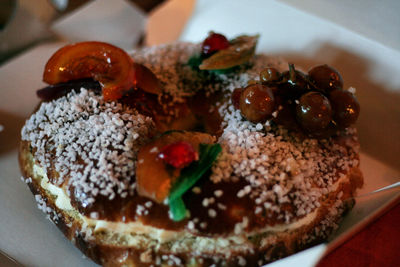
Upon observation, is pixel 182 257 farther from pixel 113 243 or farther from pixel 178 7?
pixel 178 7

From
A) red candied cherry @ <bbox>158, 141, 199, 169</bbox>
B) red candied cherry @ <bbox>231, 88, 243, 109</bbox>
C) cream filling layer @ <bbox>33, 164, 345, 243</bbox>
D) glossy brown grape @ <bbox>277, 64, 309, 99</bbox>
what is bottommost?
cream filling layer @ <bbox>33, 164, 345, 243</bbox>

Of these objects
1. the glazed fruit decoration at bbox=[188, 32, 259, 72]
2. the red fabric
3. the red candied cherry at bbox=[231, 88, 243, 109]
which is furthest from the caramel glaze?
the glazed fruit decoration at bbox=[188, 32, 259, 72]

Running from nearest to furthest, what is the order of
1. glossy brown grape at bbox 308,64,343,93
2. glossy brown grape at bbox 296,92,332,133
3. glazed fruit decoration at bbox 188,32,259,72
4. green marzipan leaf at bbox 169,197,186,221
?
1. green marzipan leaf at bbox 169,197,186,221
2. glossy brown grape at bbox 296,92,332,133
3. glossy brown grape at bbox 308,64,343,93
4. glazed fruit decoration at bbox 188,32,259,72

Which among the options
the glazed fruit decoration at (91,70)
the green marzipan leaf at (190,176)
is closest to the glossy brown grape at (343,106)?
the green marzipan leaf at (190,176)

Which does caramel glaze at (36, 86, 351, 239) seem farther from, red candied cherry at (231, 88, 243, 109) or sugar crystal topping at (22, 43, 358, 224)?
red candied cherry at (231, 88, 243, 109)

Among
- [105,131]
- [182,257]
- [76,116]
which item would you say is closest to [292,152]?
[182,257]

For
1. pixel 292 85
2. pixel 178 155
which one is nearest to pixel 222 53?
pixel 292 85

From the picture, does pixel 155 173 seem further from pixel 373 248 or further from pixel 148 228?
pixel 373 248
